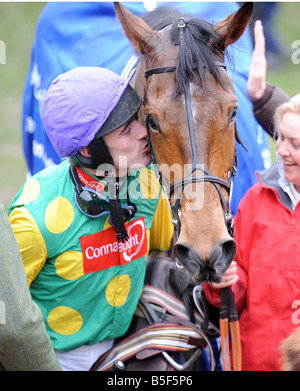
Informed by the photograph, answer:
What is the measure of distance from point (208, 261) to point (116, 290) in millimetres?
668

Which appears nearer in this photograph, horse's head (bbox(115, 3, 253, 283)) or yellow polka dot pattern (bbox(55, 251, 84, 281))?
horse's head (bbox(115, 3, 253, 283))

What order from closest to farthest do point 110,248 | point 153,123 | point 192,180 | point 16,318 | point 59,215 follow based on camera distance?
point 16,318 < point 192,180 < point 153,123 < point 59,215 < point 110,248

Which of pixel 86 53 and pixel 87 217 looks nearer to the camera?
pixel 87 217

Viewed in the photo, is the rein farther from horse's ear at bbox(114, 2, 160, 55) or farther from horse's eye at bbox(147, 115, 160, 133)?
horse's ear at bbox(114, 2, 160, 55)

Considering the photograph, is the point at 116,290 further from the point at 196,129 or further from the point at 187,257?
the point at 196,129

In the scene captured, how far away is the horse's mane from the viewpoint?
200cm

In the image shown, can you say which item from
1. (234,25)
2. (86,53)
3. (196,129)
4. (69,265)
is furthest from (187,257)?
(86,53)

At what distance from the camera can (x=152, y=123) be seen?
6.82ft

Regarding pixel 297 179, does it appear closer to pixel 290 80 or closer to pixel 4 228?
pixel 4 228

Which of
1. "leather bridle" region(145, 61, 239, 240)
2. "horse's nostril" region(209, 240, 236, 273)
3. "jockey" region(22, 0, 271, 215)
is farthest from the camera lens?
"jockey" region(22, 0, 271, 215)

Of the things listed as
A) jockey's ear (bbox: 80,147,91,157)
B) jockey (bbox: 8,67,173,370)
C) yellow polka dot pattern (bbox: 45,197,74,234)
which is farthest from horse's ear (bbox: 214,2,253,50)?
yellow polka dot pattern (bbox: 45,197,74,234)

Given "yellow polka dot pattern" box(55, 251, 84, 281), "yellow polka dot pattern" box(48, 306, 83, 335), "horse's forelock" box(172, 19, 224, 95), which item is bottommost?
"yellow polka dot pattern" box(48, 306, 83, 335)

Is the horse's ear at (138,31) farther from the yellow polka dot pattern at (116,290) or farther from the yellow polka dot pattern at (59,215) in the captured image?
the yellow polka dot pattern at (116,290)

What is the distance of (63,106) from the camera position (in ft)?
6.81
